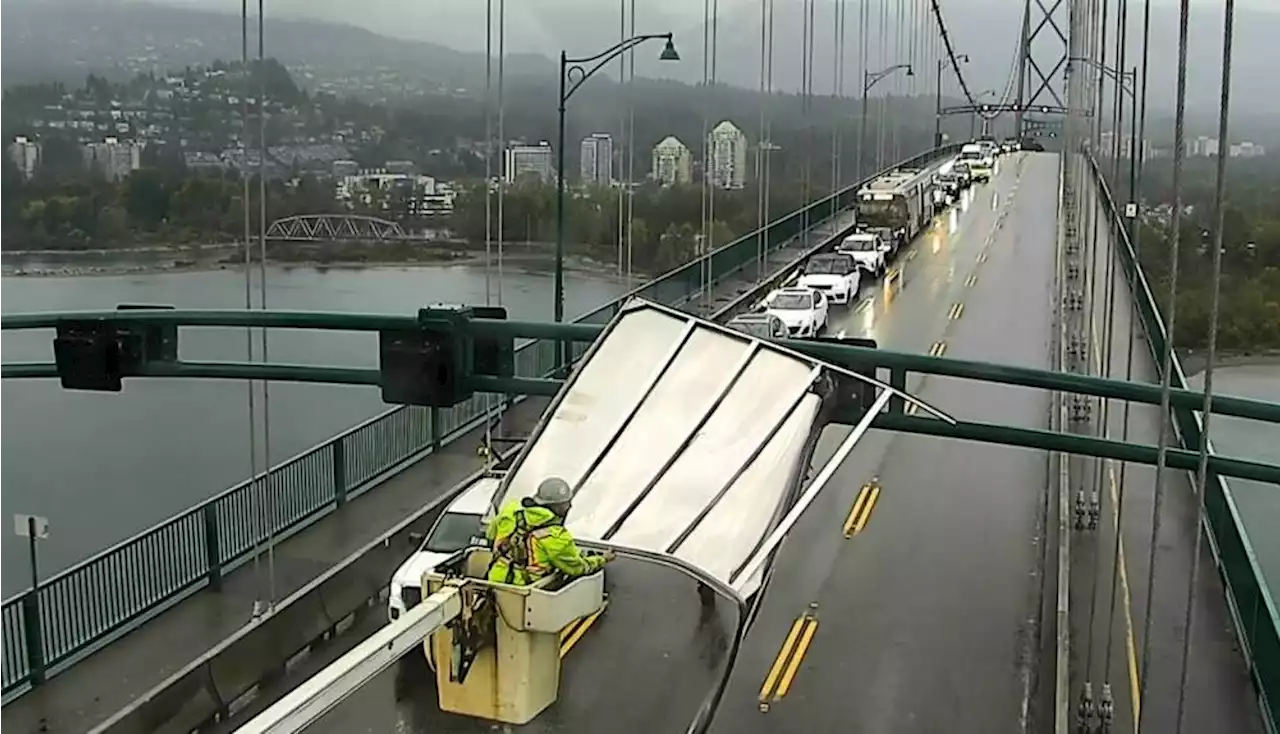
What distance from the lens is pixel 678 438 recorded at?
31.3 feet

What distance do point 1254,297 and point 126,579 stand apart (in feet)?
59.9

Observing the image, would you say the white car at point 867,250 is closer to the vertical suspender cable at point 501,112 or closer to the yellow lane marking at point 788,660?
the vertical suspender cable at point 501,112

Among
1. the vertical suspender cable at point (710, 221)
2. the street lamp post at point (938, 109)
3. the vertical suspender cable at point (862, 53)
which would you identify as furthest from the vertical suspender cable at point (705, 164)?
the street lamp post at point (938, 109)

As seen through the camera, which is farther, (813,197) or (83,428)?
(813,197)

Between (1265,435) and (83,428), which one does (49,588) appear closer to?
(83,428)

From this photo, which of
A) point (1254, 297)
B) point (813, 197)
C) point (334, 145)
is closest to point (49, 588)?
point (334, 145)

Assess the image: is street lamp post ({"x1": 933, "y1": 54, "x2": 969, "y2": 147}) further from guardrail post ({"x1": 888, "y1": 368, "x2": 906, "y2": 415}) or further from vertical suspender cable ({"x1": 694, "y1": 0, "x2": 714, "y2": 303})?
guardrail post ({"x1": 888, "y1": 368, "x2": 906, "y2": 415})

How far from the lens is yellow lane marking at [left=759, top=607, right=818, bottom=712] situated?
1468 centimetres

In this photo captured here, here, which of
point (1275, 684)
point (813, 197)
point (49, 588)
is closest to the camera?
point (1275, 684)

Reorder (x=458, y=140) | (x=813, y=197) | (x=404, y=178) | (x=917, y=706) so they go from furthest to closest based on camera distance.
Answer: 1. (x=813, y=197)
2. (x=458, y=140)
3. (x=404, y=178)
4. (x=917, y=706)

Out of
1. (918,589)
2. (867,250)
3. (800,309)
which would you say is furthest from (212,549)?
(867,250)

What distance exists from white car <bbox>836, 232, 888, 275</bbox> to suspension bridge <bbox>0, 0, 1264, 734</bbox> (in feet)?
66.1

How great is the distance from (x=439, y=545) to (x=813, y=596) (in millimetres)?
5044

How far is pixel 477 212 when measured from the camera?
1131 inches
